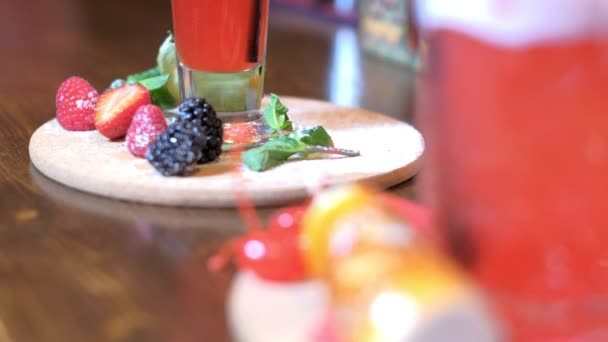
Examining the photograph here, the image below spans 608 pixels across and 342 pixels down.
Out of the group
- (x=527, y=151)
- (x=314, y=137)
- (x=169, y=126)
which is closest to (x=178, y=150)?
(x=169, y=126)

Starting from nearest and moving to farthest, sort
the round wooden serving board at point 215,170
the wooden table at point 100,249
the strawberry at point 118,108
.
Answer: the wooden table at point 100,249, the round wooden serving board at point 215,170, the strawberry at point 118,108

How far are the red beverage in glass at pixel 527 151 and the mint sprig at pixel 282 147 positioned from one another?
28 cm

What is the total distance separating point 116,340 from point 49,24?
1.41 metres

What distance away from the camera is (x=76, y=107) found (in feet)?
3.10

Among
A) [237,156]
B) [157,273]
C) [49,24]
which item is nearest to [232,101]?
[237,156]

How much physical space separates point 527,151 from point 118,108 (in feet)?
1.67

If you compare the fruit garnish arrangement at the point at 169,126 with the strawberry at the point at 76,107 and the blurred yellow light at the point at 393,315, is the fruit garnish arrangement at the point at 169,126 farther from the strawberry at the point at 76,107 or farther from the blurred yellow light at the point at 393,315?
the blurred yellow light at the point at 393,315

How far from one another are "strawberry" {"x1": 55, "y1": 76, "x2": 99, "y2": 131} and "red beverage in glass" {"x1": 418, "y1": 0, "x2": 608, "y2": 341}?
492mm

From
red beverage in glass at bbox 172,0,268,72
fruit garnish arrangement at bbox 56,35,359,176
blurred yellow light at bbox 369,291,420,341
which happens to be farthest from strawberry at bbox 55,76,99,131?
blurred yellow light at bbox 369,291,420,341

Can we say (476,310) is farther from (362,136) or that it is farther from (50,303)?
(362,136)

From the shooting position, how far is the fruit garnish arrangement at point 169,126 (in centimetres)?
79

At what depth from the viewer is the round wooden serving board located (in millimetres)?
752

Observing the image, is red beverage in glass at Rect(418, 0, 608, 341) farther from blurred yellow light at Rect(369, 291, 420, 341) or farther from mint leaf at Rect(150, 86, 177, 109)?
mint leaf at Rect(150, 86, 177, 109)

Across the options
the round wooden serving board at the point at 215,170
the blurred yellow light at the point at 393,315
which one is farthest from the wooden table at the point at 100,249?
the blurred yellow light at the point at 393,315
